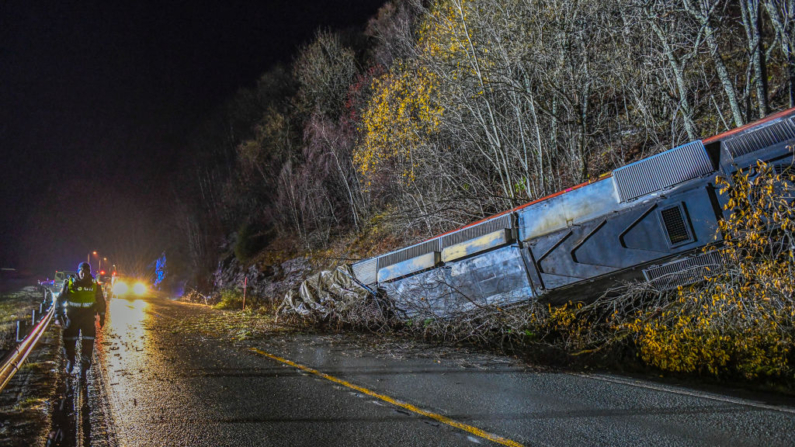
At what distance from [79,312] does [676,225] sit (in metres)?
9.57

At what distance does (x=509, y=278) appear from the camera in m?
7.55

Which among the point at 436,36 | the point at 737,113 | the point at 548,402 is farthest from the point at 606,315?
the point at 436,36

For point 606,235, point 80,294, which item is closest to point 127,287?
point 80,294

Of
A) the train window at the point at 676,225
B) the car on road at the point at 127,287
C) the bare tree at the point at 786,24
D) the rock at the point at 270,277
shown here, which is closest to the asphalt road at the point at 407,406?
the train window at the point at 676,225

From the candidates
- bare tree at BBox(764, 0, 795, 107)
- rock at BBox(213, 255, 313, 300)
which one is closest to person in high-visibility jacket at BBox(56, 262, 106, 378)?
rock at BBox(213, 255, 313, 300)

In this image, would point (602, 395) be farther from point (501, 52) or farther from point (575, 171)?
point (501, 52)

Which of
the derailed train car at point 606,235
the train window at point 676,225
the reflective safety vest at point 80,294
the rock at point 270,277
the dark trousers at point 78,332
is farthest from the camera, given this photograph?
the rock at point 270,277

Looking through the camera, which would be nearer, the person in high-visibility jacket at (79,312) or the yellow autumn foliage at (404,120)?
the person in high-visibility jacket at (79,312)

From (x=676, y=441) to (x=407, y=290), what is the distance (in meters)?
6.14

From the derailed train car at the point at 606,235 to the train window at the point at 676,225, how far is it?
12 mm

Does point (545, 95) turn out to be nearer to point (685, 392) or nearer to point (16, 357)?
point (685, 392)

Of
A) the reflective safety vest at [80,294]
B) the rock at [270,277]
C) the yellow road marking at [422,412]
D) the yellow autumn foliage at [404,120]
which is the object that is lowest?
the yellow road marking at [422,412]

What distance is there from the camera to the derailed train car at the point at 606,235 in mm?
5512

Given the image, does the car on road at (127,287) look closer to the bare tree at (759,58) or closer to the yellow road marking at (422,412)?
the yellow road marking at (422,412)
